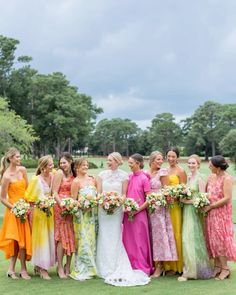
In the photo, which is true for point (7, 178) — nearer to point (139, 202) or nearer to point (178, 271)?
point (139, 202)

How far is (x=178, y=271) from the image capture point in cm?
784

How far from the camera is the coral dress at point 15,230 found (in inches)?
302

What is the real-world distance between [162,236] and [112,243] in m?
0.85

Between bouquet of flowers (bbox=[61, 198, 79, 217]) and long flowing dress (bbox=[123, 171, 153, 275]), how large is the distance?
0.98 metres

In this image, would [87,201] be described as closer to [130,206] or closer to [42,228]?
[130,206]

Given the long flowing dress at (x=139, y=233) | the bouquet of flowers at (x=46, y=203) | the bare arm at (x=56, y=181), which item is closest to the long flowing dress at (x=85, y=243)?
the bare arm at (x=56, y=181)

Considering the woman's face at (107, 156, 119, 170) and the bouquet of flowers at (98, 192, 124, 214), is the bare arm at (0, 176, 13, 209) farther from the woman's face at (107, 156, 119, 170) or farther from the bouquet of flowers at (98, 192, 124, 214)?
the woman's face at (107, 156, 119, 170)

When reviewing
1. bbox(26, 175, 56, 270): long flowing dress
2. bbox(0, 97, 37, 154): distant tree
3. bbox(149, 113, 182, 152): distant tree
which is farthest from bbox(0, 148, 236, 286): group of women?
bbox(149, 113, 182, 152): distant tree

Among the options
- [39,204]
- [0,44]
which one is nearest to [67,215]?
[39,204]

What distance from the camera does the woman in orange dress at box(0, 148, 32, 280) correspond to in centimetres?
770

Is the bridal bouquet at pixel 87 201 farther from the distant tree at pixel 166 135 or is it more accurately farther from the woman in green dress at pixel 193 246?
the distant tree at pixel 166 135

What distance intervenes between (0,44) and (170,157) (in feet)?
198

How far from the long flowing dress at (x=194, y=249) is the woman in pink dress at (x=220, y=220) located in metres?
0.16

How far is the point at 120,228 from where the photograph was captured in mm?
7824
